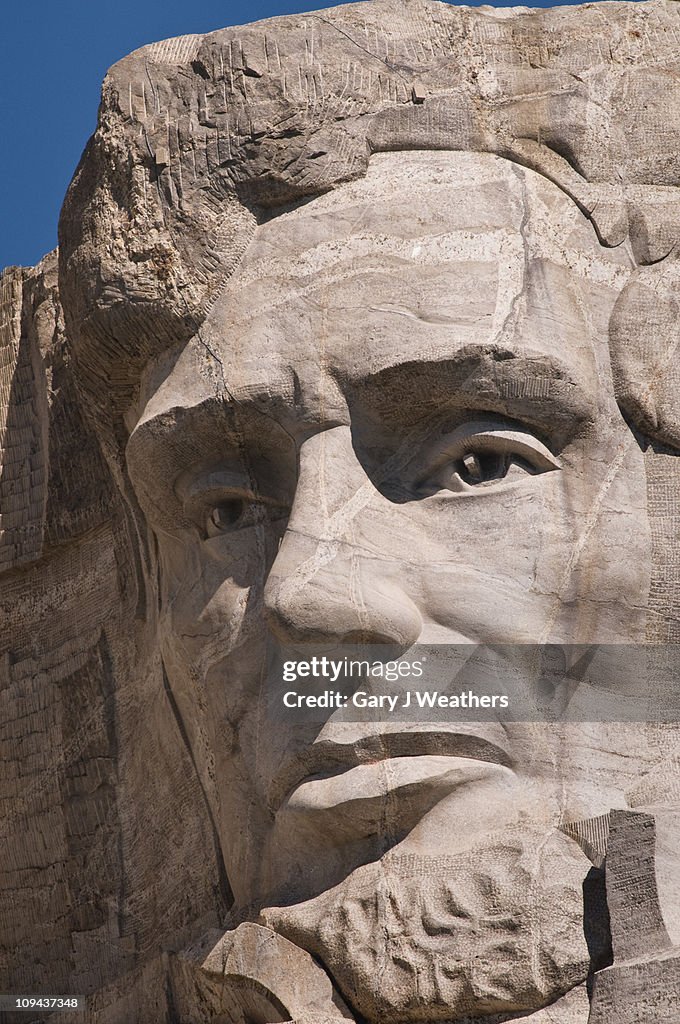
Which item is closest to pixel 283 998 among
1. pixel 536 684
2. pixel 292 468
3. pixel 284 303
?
pixel 536 684

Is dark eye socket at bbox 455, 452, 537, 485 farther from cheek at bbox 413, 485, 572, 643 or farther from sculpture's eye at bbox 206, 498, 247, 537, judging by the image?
sculpture's eye at bbox 206, 498, 247, 537

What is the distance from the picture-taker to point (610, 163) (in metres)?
5.81

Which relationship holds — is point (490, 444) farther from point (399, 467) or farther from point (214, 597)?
point (214, 597)

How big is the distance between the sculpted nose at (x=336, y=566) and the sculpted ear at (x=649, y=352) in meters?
0.63

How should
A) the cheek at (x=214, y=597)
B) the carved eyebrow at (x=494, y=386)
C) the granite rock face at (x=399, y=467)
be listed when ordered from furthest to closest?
1. the cheek at (x=214, y=597)
2. the carved eyebrow at (x=494, y=386)
3. the granite rock face at (x=399, y=467)

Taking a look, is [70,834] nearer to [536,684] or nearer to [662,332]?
[536,684]

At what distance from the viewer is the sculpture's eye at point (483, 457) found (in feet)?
18.1

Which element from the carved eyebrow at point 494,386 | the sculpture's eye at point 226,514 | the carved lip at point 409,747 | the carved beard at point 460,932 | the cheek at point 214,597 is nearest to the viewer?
the carved beard at point 460,932

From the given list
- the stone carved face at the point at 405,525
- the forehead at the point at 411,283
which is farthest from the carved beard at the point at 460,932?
the forehead at the point at 411,283

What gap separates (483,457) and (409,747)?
2.34ft

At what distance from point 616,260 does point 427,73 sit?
2.16 feet

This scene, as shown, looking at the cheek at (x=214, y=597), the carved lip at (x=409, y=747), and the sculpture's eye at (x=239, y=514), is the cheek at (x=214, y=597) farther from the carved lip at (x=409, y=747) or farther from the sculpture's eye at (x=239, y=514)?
the carved lip at (x=409, y=747)

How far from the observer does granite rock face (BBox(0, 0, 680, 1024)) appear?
5.19 meters

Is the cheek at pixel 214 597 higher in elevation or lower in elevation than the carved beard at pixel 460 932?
higher
